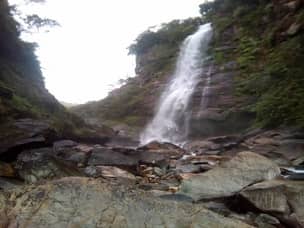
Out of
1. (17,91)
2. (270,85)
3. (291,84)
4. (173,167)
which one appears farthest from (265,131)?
(17,91)

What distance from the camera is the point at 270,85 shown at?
14.4 metres

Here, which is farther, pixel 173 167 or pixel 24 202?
pixel 173 167

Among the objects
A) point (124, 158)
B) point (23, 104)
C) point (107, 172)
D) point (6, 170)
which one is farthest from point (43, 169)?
point (23, 104)

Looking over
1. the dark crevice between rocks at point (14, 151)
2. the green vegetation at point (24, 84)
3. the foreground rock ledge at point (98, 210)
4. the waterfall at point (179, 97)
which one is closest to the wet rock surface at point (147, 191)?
the foreground rock ledge at point (98, 210)

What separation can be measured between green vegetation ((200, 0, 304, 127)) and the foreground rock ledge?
26.6ft

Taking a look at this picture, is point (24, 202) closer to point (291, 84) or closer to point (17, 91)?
point (17, 91)

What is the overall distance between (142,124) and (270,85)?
683 cm

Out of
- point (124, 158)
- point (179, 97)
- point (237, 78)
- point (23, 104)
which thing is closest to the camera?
point (124, 158)

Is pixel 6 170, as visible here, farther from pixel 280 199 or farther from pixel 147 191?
pixel 280 199

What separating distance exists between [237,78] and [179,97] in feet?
9.96

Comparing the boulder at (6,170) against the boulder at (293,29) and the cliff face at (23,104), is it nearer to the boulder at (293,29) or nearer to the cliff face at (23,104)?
the cliff face at (23,104)

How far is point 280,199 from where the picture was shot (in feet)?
14.4

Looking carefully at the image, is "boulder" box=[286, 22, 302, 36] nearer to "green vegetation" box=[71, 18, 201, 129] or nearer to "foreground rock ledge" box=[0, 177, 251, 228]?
"green vegetation" box=[71, 18, 201, 129]

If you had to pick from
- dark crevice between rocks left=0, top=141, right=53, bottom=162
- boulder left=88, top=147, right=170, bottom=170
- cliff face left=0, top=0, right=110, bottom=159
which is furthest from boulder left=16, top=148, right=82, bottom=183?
boulder left=88, top=147, right=170, bottom=170
